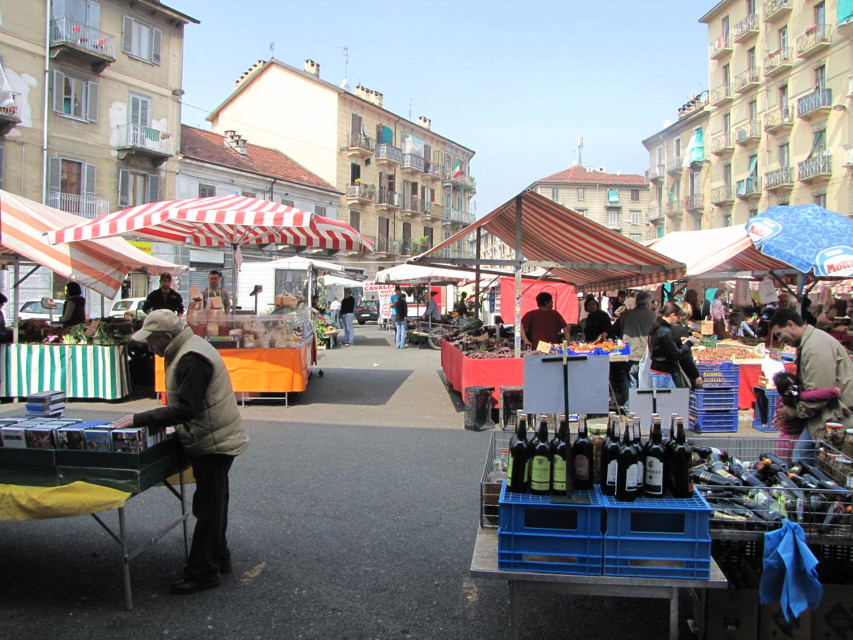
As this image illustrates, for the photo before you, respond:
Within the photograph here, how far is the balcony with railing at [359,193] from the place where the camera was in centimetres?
4309

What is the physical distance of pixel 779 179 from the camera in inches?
1299

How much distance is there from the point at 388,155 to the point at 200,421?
4435 cm

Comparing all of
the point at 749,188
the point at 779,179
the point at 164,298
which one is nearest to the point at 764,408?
the point at 164,298

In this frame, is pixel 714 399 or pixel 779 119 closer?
pixel 714 399

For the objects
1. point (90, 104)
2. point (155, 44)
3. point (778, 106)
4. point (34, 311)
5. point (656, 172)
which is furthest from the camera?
point (656, 172)

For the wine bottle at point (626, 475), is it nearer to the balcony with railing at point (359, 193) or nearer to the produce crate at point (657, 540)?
the produce crate at point (657, 540)

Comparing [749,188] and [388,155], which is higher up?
[388,155]

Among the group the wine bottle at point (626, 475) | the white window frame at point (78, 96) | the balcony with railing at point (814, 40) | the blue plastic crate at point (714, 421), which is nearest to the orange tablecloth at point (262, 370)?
the blue plastic crate at point (714, 421)

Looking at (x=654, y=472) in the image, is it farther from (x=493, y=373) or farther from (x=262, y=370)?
(x=262, y=370)

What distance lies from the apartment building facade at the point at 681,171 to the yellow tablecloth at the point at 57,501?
4305cm

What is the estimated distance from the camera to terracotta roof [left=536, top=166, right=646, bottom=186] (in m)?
65.7

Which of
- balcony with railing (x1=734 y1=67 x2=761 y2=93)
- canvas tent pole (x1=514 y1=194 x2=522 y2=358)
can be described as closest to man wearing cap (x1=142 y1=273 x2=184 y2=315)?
canvas tent pole (x1=514 y1=194 x2=522 y2=358)

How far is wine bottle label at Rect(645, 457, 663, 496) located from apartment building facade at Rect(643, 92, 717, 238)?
1665 inches

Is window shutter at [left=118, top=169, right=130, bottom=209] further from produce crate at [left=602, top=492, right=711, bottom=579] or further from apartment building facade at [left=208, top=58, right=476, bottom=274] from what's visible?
produce crate at [left=602, top=492, right=711, bottom=579]
